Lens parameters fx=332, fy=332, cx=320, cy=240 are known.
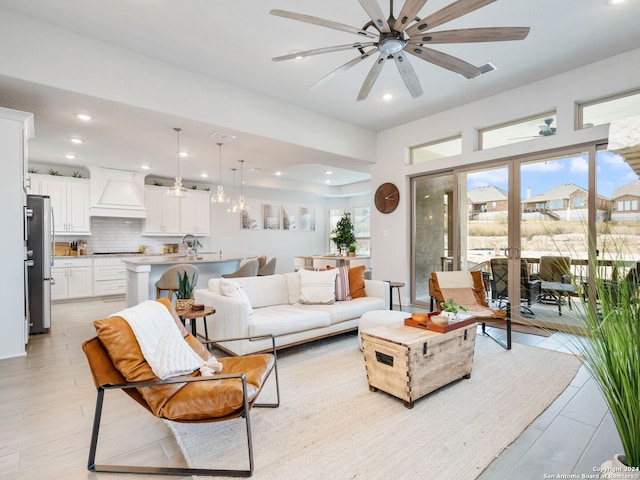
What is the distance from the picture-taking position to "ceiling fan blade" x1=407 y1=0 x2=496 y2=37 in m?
1.90

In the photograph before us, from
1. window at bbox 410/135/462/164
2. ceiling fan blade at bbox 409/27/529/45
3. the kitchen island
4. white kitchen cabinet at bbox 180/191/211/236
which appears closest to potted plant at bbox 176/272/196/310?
the kitchen island

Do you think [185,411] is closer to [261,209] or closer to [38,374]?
[38,374]

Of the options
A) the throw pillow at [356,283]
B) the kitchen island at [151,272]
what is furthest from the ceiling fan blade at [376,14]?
the kitchen island at [151,272]

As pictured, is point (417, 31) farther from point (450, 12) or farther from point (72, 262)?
point (72, 262)

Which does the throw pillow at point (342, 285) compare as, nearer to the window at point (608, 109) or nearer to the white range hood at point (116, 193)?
the window at point (608, 109)

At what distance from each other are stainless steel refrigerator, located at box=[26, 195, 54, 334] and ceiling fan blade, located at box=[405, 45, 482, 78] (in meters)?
4.61

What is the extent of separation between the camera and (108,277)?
6895 mm

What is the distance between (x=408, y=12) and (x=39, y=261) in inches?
194

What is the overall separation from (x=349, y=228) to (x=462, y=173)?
109 inches

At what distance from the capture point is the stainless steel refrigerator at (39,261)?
4.14m

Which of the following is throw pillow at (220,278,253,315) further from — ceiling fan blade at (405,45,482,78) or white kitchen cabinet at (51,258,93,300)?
white kitchen cabinet at (51,258,93,300)

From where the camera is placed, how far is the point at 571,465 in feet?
5.64

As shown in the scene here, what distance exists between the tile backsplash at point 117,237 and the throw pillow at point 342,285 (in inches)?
220

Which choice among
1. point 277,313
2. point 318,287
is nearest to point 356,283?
point 318,287
